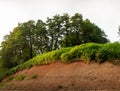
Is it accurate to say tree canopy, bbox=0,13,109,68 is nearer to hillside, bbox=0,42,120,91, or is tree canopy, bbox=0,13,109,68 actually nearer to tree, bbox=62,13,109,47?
tree, bbox=62,13,109,47

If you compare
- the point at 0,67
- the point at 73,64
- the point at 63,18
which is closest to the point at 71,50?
the point at 73,64

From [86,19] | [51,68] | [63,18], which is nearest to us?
[51,68]

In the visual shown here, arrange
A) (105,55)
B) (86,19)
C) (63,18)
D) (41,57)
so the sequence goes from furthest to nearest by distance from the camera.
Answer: (86,19), (63,18), (41,57), (105,55)

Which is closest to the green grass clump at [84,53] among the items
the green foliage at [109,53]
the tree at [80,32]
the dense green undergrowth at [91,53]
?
the dense green undergrowth at [91,53]

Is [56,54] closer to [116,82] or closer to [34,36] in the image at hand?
[116,82]

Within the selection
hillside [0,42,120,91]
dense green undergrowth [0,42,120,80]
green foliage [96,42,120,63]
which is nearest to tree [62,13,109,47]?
hillside [0,42,120,91]

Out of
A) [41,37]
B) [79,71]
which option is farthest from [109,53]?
[41,37]

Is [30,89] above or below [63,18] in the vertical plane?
below

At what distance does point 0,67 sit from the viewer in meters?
53.4

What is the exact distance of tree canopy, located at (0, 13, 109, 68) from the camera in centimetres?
4656

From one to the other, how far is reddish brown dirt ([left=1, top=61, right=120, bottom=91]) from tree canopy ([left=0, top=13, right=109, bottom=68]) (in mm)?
13687

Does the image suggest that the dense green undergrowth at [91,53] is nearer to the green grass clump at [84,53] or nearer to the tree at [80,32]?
the green grass clump at [84,53]

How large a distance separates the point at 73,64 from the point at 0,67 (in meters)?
27.2

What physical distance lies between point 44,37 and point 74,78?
2358 cm
